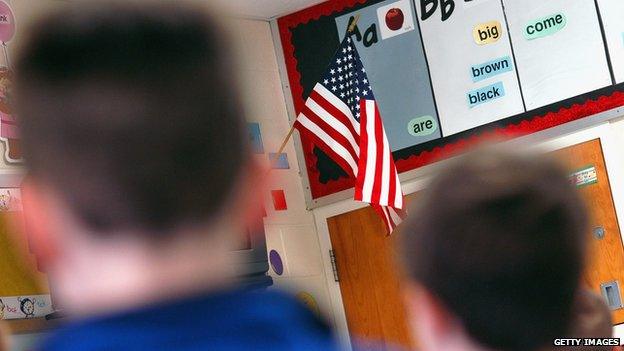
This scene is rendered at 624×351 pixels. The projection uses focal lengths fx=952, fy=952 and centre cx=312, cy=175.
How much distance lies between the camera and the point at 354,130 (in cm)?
458

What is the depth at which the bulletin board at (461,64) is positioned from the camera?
439cm

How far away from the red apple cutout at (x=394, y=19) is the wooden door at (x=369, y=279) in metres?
0.95

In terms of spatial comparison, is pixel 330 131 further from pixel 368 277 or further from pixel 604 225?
pixel 604 225

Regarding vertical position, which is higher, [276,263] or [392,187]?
[392,187]

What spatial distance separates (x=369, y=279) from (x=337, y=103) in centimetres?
93

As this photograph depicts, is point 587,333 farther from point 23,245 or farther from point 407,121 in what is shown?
point 407,121

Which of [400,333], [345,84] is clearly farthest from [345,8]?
[400,333]

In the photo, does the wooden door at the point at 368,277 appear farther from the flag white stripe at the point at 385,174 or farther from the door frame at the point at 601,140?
the flag white stripe at the point at 385,174

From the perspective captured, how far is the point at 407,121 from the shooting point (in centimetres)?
482

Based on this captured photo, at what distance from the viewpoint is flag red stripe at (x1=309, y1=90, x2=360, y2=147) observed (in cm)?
459

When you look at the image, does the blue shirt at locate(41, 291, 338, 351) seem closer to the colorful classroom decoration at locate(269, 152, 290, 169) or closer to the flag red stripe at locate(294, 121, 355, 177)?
the flag red stripe at locate(294, 121, 355, 177)

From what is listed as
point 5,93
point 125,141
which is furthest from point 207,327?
point 5,93

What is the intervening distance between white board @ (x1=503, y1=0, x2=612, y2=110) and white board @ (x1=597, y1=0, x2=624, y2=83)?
33 mm

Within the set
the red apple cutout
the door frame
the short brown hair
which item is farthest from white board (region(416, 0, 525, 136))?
the short brown hair
